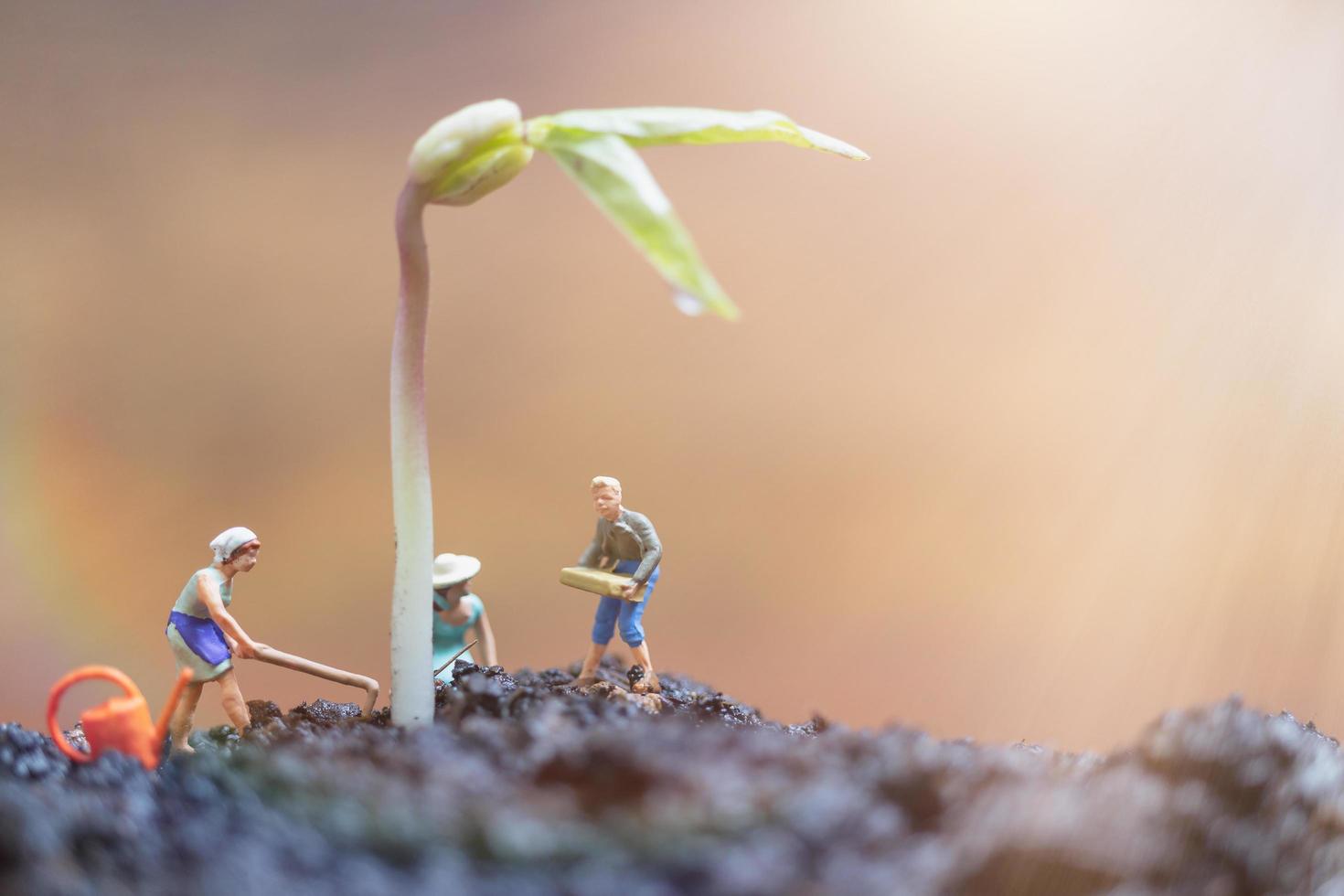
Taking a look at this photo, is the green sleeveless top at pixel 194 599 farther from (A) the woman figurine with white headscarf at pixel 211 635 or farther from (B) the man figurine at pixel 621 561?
(B) the man figurine at pixel 621 561

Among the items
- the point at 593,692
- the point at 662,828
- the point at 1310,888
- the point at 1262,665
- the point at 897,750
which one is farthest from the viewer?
the point at 1262,665

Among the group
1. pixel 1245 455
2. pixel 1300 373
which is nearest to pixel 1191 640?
pixel 1245 455

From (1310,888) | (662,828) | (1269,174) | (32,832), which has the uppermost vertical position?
(1269,174)

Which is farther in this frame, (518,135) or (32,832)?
(518,135)

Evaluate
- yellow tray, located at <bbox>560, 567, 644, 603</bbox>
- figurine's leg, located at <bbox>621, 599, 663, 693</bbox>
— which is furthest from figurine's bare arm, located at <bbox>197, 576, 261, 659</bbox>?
figurine's leg, located at <bbox>621, 599, 663, 693</bbox>

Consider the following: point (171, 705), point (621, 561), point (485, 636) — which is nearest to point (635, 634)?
point (621, 561)

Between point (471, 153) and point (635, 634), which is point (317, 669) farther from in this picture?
point (471, 153)

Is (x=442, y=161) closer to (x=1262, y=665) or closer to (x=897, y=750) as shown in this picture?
(x=897, y=750)
